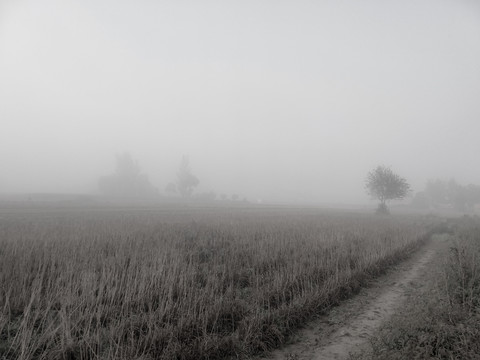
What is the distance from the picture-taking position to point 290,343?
5961 mm

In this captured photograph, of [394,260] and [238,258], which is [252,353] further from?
[394,260]

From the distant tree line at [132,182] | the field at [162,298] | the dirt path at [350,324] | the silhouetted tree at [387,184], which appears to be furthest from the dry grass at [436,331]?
the distant tree line at [132,182]

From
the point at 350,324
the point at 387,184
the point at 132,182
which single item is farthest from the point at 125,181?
the point at 350,324

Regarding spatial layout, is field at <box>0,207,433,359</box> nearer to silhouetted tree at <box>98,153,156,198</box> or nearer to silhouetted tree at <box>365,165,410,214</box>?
silhouetted tree at <box>365,165,410,214</box>

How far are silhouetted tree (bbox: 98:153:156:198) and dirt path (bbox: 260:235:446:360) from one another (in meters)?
96.7

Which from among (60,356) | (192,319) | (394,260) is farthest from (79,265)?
(394,260)

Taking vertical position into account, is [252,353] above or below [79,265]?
below

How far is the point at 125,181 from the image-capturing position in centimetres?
9788

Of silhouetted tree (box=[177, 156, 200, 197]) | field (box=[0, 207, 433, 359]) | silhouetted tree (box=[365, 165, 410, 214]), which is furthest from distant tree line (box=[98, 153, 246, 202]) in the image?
field (box=[0, 207, 433, 359])

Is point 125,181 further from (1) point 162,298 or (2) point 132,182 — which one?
(1) point 162,298

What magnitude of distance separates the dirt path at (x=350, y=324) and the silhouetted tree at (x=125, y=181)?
96727mm

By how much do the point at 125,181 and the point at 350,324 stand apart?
103032 mm

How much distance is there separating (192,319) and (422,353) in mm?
4767

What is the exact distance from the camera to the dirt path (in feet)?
18.4
